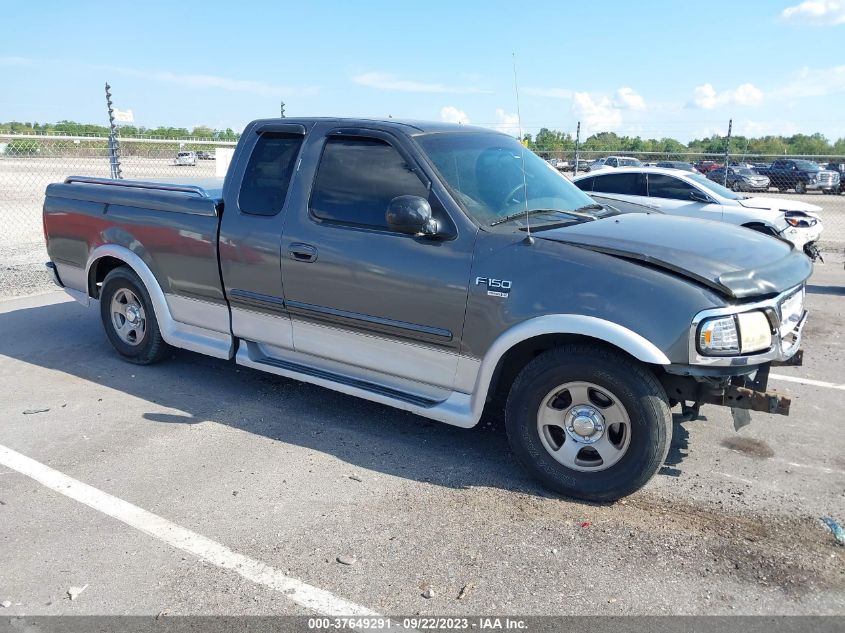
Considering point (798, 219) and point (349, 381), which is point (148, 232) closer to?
point (349, 381)

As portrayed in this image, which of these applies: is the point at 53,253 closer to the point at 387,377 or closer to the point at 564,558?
the point at 387,377

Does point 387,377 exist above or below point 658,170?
below

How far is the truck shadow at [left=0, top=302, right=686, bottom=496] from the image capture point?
14.1 ft

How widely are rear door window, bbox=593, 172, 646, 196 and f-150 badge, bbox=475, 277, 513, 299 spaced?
840 cm

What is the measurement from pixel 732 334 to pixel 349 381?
2328mm

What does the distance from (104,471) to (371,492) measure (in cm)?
162

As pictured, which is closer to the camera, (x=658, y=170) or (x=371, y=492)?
(x=371, y=492)

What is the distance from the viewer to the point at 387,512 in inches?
147

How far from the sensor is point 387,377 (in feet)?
14.7

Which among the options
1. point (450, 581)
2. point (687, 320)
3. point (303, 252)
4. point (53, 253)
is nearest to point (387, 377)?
point (303, 252)

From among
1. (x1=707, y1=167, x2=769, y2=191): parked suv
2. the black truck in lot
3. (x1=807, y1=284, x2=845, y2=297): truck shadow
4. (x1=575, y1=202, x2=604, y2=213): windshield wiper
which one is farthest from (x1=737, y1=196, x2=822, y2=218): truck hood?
the black truck in lot

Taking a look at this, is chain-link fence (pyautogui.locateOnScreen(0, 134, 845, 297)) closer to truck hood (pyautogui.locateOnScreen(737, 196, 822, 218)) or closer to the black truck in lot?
the black truck in lot

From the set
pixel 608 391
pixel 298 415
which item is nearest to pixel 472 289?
pixel 608 391

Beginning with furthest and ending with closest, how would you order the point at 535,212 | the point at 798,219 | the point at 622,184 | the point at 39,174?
1. the point at 39,174
2. the point at 622,184
3. the point at 798,219
4. the point at 535,212
